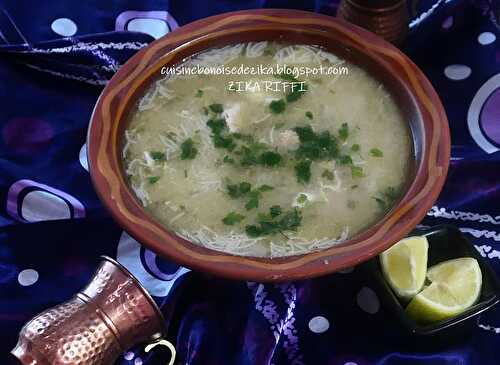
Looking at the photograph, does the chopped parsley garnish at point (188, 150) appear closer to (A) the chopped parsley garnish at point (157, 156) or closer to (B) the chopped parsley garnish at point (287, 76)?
(A) the chopped parsley garnish at point (157, 156)

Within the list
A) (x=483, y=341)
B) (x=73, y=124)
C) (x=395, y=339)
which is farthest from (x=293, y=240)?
(x=73, y=124)

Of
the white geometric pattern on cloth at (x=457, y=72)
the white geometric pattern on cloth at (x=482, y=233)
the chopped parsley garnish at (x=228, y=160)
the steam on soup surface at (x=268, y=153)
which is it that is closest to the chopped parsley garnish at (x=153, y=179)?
the steam on soup surface at (x=268, y=153)

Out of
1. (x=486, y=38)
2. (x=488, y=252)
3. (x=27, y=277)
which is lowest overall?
(x=27, y=277)

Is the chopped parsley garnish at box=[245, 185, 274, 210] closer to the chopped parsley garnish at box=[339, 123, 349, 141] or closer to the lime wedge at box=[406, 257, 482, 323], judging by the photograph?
the chopped parsley garnish at box=[339, 123, 349, 141]

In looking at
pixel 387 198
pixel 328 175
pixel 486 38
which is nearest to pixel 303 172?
pixel 328 175

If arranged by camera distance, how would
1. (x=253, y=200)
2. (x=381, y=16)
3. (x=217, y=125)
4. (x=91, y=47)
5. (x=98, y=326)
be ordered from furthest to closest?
(x=91, y=47) < (x=381, y=16) < (x=217, y=125) < (x=253, y=200) < (x=98, y=326)

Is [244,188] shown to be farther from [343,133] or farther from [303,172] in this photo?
[343,133]

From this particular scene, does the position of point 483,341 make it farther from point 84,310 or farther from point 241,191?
point 84,310

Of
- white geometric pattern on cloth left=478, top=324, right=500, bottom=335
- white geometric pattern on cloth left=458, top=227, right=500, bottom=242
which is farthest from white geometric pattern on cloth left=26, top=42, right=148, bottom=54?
white geometric pattern on cloth left=478, top=324, right=500, bottom=335
